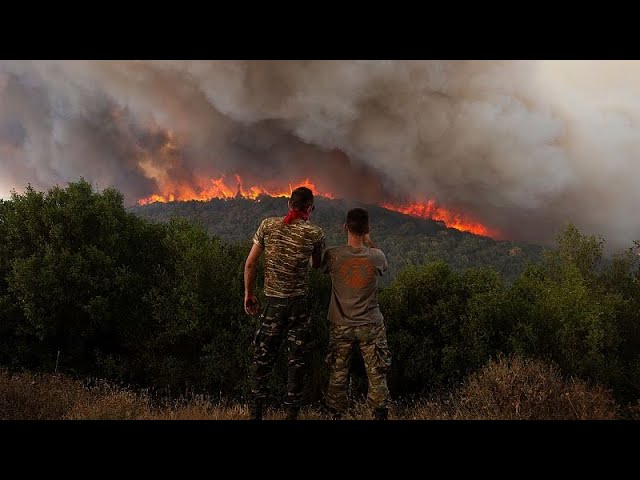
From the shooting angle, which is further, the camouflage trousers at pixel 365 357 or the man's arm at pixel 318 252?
the camouflage trousers at pixel 365 357

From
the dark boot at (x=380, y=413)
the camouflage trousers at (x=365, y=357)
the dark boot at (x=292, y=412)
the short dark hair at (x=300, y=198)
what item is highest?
the short dark hair at (x=300, y=198)

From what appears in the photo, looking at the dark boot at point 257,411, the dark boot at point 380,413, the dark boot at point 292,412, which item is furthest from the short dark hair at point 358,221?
the dark boot at point 257,411

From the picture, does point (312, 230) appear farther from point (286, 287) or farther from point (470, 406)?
point (470, 406)

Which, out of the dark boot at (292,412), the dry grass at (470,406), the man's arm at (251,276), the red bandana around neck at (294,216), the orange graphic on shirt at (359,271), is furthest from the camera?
the dry grass at (470,406)

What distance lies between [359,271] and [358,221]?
0.75 meters

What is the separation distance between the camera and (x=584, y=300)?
1864 cm

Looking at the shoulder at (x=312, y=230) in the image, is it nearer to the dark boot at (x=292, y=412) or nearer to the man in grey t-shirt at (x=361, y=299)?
the man in grey t-shirt at (x=361, y=299)

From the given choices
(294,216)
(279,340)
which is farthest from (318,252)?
(279,340)

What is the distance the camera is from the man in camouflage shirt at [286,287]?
20.7 ft

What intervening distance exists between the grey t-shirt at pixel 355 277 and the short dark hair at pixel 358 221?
0.27m

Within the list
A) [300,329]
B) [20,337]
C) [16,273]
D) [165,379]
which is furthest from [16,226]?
[300,329]

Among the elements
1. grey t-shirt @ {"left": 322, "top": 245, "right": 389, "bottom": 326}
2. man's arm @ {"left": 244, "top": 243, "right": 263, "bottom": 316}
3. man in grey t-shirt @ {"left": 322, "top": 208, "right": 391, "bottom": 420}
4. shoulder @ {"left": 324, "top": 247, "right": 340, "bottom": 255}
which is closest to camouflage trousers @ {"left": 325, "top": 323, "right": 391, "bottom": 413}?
man in grey t-shirt @ {"left": 322, "top": 208, "right": 391, "bottom": 420}

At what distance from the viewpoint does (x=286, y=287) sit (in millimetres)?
6391

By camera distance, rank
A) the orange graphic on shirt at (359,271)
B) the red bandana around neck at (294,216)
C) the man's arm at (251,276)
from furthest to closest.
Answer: the orange graphic on shirt at (359,271), the man's arm at (251,276), the red bandana around neck at (294,216)
